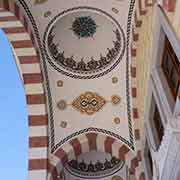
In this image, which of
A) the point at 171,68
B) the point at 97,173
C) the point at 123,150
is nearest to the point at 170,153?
the point at 171,68

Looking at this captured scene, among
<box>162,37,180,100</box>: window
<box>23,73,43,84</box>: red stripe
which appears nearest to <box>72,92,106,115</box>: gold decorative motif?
<box>23,73,43,84</box>: red stripe

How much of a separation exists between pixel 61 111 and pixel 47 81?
0.51 m

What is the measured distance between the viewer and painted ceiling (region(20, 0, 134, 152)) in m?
6.23

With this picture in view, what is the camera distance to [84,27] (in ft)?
20.6

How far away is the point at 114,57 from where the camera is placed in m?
6.41

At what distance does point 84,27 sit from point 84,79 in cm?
80

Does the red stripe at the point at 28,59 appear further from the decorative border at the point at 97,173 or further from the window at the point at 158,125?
the decorative border at the point at 97,173

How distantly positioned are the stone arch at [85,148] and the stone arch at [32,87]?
22 centimetres

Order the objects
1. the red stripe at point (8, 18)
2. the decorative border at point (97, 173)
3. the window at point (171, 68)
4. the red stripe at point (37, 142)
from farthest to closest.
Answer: the decorative border at point (97, 173)
the red stripe at point (37, 142)
the red stripe at point (8, 18)
the window at point (171, 68)

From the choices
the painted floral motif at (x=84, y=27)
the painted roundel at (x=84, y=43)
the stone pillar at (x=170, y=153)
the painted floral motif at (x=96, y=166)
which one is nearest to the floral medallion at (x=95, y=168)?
the painted floral motif at (x=96, y=166)

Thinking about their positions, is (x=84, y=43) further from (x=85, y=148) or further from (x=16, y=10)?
(x=85, y=148)

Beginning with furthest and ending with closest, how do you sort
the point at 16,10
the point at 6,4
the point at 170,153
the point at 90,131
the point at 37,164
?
the point at 90,131 < the point at 37,164 < the point at 16,10 < the point at 6,4 < the point at 170,153

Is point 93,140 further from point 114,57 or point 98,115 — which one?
point 114,57

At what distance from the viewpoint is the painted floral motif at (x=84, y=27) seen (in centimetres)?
622
